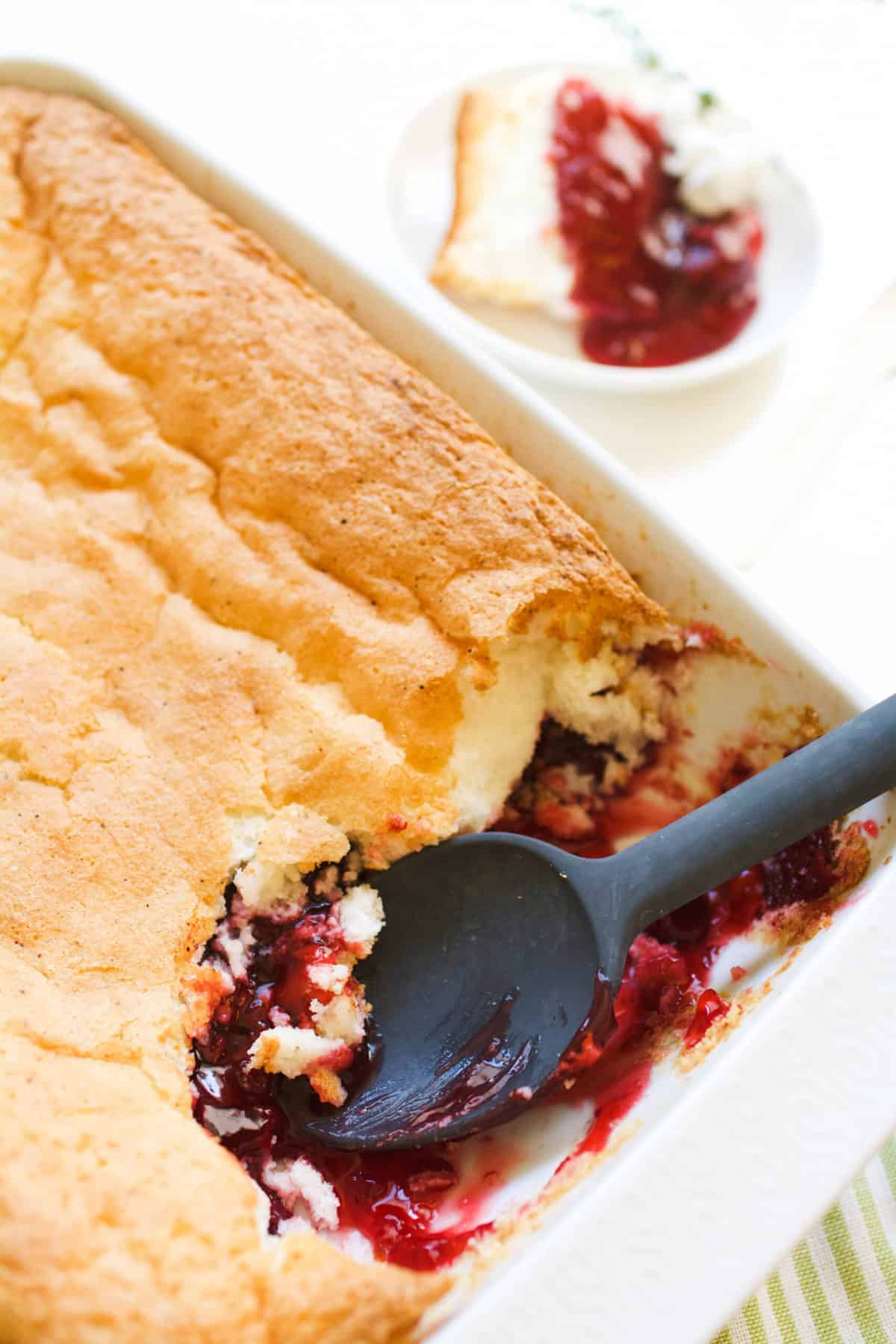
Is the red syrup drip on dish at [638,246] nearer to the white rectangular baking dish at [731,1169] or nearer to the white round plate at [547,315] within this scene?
the white round plate at [547,315]

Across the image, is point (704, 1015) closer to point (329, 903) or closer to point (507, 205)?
point (329, 903)

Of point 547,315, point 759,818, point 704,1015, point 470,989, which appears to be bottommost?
point 470,989

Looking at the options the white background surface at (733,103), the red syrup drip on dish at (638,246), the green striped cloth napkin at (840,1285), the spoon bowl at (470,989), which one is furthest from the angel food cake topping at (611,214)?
the green striped cloth napkin at (840,1285)

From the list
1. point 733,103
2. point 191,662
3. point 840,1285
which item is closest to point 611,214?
point 733,103

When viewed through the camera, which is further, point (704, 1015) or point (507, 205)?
point (507, 205)

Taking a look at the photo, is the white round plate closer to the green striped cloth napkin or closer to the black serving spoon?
the black serving spoon

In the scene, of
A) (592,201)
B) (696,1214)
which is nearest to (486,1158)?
(696,1214)

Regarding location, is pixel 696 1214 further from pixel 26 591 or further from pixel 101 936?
pixel 26 591
